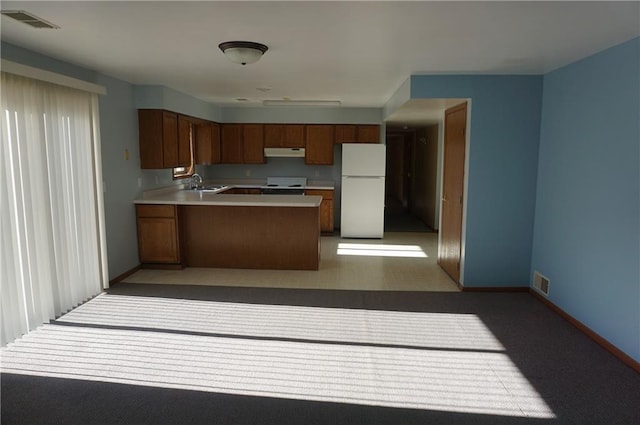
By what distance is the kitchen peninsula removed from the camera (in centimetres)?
507

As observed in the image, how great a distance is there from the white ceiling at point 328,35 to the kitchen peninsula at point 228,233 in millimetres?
1561

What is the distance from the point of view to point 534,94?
420 cm

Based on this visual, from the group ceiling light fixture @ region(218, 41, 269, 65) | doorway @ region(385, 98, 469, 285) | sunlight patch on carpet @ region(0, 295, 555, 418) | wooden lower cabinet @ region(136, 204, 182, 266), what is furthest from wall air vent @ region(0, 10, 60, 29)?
doorway @ region(385, 98, 469, 285)

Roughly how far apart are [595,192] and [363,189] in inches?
156

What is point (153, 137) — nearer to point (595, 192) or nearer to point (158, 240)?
point (158, 240)

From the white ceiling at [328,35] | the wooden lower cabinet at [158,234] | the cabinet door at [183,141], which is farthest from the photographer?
the cabinet door at [183,141]

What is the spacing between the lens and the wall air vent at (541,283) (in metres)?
4.04

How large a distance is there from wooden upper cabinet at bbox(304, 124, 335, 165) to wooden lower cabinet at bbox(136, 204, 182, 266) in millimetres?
3111

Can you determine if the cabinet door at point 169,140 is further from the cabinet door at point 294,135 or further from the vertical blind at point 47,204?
the cabinet door at point 294,135

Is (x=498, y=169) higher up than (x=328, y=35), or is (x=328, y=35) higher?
(x=328, y=35)

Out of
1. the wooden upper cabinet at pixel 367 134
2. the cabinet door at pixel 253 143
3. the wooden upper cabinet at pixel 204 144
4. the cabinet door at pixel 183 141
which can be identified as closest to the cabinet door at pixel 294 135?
the cabinet door at pixel 253 143

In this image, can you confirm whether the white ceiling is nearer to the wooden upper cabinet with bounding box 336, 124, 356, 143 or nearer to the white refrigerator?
the white refrigerator

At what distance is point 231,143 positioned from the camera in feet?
25.0

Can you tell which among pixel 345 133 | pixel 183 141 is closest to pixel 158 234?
pixel 183 141
